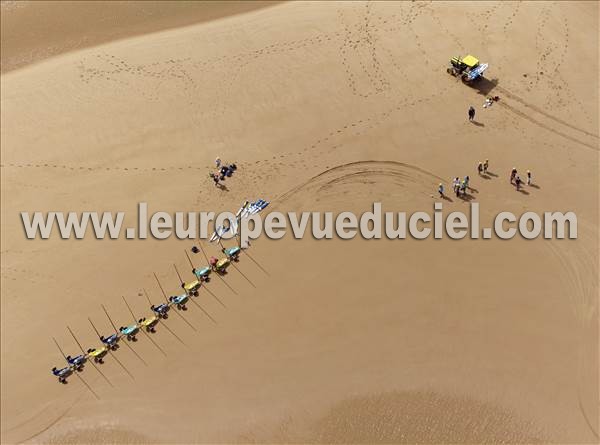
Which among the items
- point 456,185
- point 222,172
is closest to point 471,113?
point 456,185

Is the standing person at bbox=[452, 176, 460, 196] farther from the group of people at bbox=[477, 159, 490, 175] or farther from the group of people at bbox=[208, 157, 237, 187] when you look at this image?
the group of people at bbox=[208, 157, 237, 187]

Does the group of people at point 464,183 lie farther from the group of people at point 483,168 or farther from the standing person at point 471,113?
the standing person at point 471,113

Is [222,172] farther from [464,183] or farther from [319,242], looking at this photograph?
[464,183]

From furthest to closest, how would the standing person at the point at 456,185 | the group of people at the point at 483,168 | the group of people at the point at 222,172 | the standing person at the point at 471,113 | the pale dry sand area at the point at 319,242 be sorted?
the standing person at the point at 471,113
the group of people at the point at 222,172
the group of people at the point at 483,168
the standing person at the point at 456,185
the pale dry sand area at the point at 319,242

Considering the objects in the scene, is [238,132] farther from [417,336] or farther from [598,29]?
[598,29]

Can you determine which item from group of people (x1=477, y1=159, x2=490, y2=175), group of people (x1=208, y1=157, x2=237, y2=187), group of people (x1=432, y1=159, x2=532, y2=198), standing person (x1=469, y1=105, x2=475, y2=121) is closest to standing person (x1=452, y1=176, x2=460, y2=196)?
group of people (x1=432, y1=159, x2=532, y2=198)

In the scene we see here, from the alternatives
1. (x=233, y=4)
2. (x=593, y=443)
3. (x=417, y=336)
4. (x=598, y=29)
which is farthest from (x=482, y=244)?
(x=233, y=4)

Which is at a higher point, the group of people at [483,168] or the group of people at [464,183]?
the group of people at [483,168]

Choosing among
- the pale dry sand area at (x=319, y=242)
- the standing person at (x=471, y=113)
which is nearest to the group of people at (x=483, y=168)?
the pale dry sand area at (x=319, y=242)
